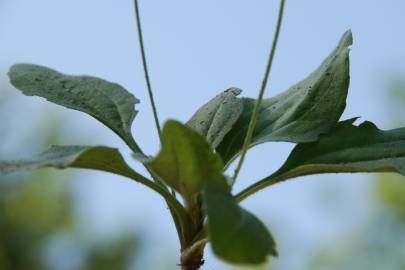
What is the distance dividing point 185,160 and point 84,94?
0.54 m

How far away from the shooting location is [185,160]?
116cm

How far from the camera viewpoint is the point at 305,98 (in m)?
1.55

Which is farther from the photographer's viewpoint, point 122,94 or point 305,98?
point 122,94

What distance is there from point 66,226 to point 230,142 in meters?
14.3

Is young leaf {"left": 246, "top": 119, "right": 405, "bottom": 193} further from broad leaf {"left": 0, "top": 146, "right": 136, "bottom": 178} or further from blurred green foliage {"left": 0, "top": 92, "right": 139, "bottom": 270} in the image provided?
blurred green foliage {"left": 0, "top": 92, "right": 139, "bottom": 270}

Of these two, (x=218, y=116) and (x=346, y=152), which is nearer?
(x=346, y=152)

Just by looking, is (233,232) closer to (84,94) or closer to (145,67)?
(145,67)

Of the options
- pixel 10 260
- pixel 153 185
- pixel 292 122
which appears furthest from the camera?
pixel 10 260


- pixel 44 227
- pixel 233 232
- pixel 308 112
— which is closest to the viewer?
pixel 233 232

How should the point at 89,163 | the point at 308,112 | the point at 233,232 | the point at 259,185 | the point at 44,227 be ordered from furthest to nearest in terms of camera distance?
the point at 44,227 → the point at 308,112 → the point at 259,185 → the point at 89,163 → the point at 233,232

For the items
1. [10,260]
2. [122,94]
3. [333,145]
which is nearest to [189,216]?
→ [333,145]

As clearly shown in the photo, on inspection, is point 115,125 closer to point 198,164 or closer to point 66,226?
point 198,164

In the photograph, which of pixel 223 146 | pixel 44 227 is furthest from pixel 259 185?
pixel 44 227

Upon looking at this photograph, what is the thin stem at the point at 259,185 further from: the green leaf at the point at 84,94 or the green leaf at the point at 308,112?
the green leaf at the point at 84,94
